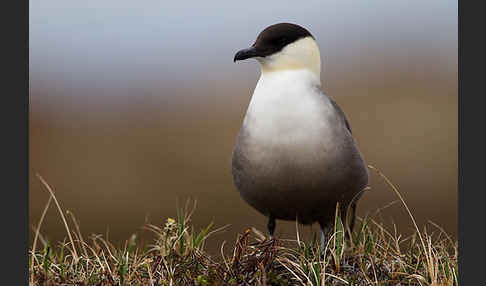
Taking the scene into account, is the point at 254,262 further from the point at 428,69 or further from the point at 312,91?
the point at 428,69

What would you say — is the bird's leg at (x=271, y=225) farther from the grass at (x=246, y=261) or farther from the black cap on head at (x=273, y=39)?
the black cap on head at (x=273, y=39)

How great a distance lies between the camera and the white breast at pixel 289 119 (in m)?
4.39

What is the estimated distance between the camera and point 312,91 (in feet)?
15.0

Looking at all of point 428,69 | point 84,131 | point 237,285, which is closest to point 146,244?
point 237,285

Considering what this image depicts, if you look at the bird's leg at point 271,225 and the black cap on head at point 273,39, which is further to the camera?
the bird's leg at point 271,225

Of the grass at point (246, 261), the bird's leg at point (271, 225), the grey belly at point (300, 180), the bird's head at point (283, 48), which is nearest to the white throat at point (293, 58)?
the bird's head at point (283, 48)

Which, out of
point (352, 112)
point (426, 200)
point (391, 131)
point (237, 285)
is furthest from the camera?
point (352, 112)

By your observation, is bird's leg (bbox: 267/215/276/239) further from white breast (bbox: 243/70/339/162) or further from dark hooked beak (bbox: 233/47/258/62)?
dark hooked beak (bbox: 233/47/258/62)

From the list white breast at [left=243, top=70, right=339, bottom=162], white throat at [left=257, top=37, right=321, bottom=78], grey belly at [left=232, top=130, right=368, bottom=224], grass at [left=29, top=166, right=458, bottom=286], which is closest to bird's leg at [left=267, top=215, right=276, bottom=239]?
grey belly at [left=232, top=130, right=368, bottom=224]

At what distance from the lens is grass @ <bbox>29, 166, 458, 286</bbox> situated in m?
4.07

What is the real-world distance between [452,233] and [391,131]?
2818 mm

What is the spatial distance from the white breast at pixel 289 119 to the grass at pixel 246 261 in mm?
487

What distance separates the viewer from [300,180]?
4434 millimetres

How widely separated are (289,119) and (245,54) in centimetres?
55
